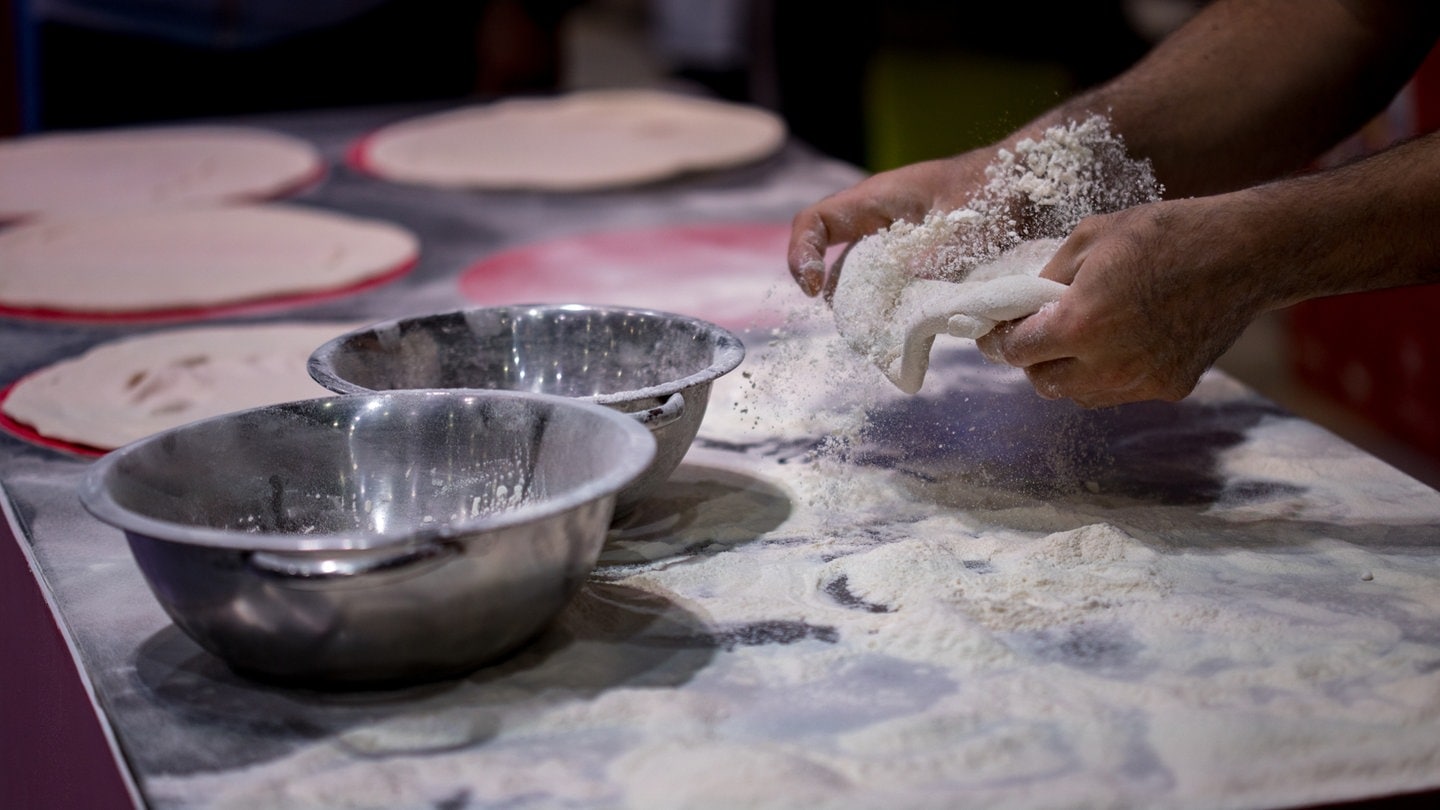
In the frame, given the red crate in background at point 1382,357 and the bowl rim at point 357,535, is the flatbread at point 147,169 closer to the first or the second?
the bowl rim at point 357,535

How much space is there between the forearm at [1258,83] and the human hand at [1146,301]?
0.51 meters

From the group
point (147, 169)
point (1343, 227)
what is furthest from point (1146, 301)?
point (147, 169)

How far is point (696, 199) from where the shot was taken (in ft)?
9.55

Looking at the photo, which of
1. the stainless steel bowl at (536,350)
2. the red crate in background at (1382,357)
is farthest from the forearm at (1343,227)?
the red crate in background at (1382,357)

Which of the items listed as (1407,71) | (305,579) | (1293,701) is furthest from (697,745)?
(1407,71)

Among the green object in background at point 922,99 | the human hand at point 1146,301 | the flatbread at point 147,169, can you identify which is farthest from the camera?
the green object in background at point 922,99

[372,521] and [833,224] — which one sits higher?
[833,224]

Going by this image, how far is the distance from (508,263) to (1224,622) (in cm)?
156

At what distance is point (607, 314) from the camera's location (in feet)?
5.23

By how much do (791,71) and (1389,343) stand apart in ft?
6.86

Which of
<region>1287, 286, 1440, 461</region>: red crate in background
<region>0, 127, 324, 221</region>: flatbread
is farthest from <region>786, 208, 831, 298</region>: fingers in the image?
<region>1287, 286, 1440, 461</region>: red crate in background

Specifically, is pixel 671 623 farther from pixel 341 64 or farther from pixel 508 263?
pixel 341 64

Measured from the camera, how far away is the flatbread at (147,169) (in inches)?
113

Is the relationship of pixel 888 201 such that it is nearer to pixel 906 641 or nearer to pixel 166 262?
pixel 906 641
